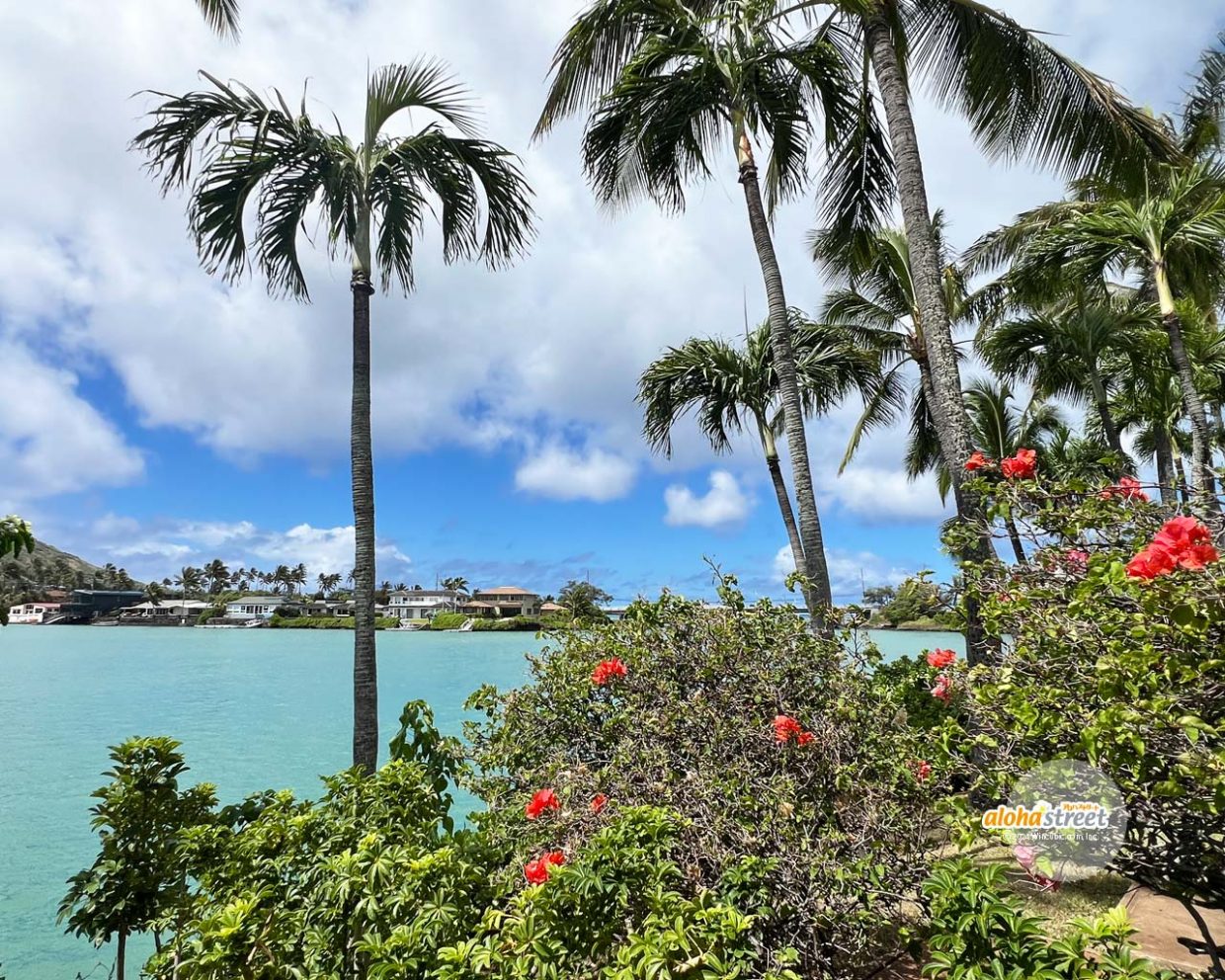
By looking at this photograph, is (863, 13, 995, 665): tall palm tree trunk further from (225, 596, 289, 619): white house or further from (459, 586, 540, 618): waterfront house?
(225, 596, 289, 619): white house

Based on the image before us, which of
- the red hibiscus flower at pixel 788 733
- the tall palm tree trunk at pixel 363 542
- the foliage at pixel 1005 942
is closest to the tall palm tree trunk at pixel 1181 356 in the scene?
the red hibiscus flower at pixel 788 733

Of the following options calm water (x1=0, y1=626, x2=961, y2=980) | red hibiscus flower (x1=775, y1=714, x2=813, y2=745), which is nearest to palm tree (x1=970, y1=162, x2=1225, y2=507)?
calm water (x1=0, y1=626, x2=961, y2=980)

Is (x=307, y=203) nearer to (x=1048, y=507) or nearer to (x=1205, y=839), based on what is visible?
(x=1048, y=507)

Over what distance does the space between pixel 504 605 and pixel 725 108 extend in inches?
2827

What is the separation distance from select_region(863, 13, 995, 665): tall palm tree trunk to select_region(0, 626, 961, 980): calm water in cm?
363

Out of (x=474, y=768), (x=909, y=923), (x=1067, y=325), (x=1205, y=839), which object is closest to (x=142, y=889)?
(x=474, y=768)

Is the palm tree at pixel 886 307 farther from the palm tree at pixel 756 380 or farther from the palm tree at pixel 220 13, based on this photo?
the palm tree at pixel 220 13

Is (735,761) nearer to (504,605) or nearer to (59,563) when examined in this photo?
(504,605)

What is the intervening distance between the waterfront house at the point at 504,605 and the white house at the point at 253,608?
87.9 feet

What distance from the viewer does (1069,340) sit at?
1189 centimetres

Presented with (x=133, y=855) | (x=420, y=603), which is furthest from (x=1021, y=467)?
(x=420, y=603)

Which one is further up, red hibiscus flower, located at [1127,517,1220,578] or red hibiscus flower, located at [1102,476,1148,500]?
red hibiscus flower, located at [1102,476,1148,500]

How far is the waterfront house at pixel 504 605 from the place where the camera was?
72938 millimetres

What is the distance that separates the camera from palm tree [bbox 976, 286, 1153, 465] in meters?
11.7
